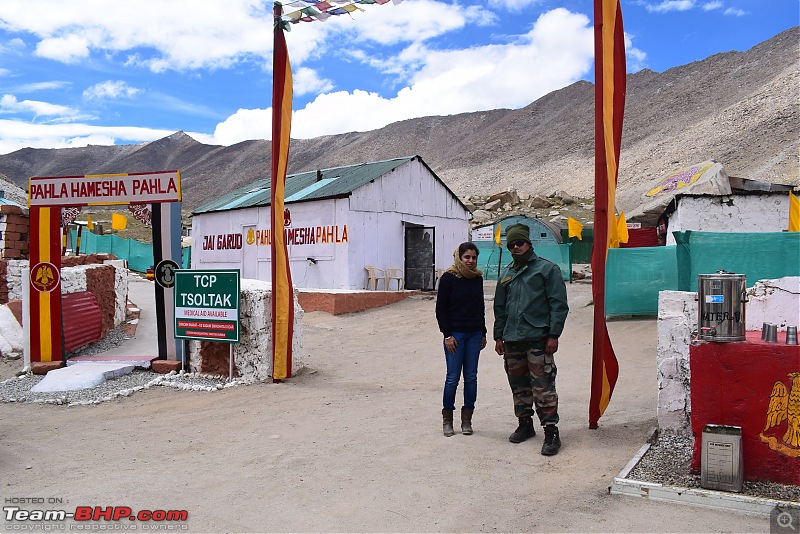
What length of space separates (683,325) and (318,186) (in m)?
15.7

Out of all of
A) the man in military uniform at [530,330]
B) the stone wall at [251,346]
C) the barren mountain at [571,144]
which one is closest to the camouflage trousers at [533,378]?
the man in military uniform at [530,330]

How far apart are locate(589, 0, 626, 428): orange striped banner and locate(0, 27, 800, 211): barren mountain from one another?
1966 centimetres

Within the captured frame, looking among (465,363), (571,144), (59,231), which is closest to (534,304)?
(465,363)

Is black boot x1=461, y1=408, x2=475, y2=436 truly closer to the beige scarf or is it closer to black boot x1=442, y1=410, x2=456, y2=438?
black boot x1=442, y1=410, x2=456, y2=438

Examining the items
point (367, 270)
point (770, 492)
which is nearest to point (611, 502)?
point (770, 492)

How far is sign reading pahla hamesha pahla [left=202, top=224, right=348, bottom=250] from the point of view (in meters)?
17.4

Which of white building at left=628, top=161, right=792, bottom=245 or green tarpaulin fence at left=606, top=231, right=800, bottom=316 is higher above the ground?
white building at left=628, top=161, right=792, bottom=245

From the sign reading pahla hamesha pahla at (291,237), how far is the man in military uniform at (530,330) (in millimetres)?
10710

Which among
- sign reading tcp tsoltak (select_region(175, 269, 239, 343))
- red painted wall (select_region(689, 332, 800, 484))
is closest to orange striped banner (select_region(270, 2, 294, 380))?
sign reading tcp tsoltak (select_region(175, 269, 239, 343))

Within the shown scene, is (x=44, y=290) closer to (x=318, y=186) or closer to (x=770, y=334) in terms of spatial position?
(x=770, y=334)

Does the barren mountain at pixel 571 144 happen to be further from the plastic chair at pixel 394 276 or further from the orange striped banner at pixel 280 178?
the orange striped banner at pixel 280 178

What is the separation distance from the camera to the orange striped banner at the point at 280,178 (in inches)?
329

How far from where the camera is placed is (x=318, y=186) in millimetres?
19609

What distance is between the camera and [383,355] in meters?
10.9
